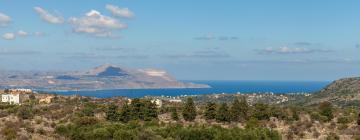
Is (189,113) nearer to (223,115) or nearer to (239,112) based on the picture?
(223,115)

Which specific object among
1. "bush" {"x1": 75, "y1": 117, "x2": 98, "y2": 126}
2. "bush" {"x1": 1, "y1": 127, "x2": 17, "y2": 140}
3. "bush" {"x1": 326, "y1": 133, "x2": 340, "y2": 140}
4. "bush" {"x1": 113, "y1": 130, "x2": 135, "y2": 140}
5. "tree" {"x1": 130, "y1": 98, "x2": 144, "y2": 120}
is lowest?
"bush" {"x1": 326, "y1": 133, "x2": 340, "y2": 140}

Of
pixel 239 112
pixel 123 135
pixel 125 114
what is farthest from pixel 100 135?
pixel 239 112

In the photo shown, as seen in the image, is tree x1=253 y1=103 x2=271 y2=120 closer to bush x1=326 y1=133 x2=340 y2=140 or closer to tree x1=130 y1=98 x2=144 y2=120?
bush x1=326 y1=133 x2=340 y2=140

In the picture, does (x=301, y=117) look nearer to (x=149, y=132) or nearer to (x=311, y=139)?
(x=311, y=139)

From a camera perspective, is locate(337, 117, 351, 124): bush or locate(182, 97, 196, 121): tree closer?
locate(337, 117, 351, 124): bush

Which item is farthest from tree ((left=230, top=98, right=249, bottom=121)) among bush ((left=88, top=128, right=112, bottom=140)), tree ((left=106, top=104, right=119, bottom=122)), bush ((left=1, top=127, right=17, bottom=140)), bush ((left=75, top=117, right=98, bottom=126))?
bush ((left=1, top=127, right=17, bottom=140))

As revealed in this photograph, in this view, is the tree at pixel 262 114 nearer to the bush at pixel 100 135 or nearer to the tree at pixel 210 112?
the tree at pixel 210 112

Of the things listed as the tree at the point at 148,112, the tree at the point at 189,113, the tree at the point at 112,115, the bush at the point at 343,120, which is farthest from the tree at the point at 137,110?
the bush at the point at 343,120

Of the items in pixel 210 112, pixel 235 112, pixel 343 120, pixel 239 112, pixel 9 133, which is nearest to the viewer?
pixel 9 133

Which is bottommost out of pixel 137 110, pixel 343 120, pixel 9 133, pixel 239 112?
pixel 343 120

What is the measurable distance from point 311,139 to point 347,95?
12691 cm

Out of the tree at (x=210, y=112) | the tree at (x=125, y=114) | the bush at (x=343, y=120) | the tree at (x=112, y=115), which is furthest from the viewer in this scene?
the tree at (x=210, y=112)

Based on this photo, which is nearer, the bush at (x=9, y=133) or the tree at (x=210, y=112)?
the bush at (x=9, y=133)

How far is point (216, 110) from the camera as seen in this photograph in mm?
68750
